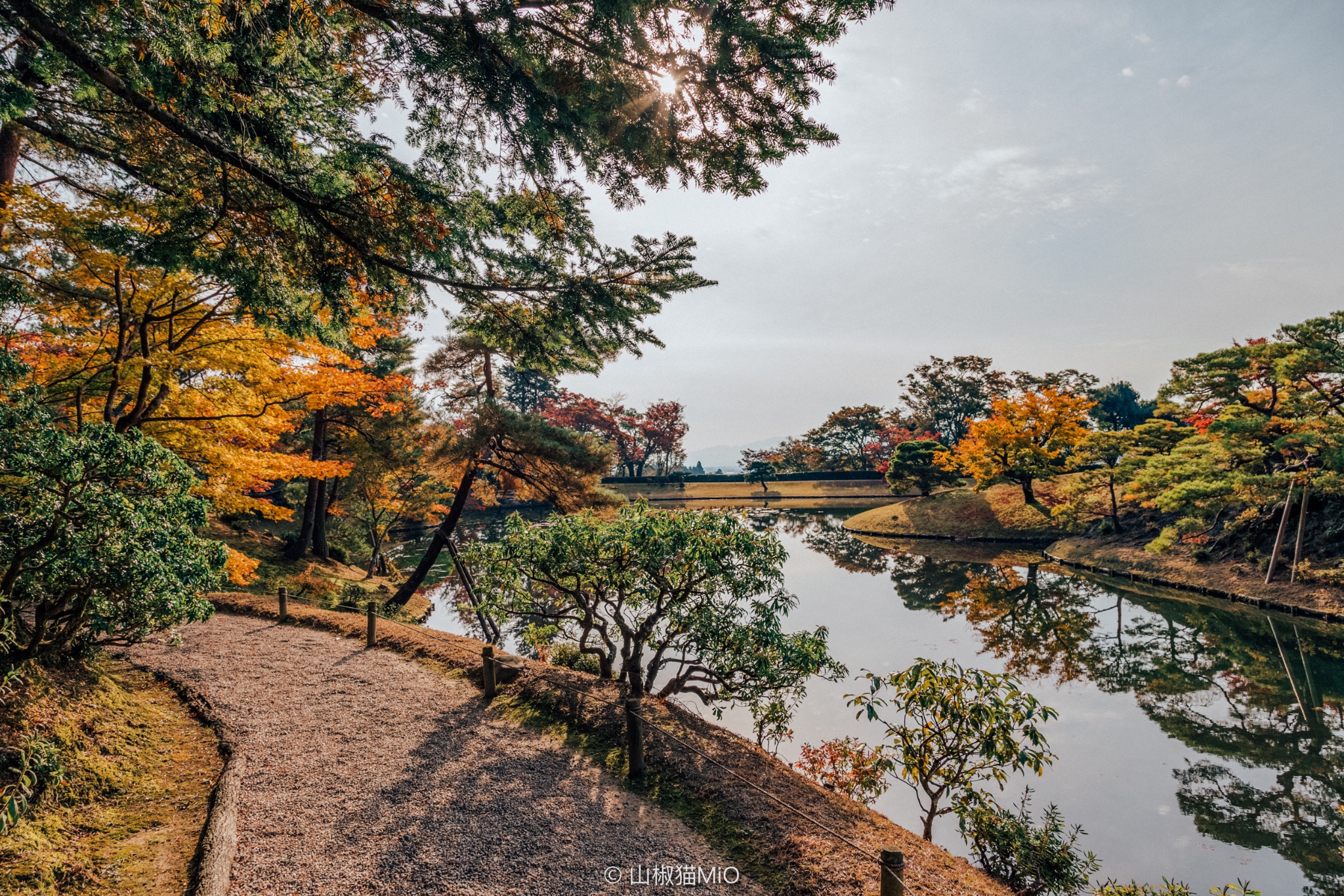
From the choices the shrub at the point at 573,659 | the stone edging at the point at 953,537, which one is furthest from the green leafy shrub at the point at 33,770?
the stone edging at the point at 953,537

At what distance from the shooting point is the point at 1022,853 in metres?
4.13

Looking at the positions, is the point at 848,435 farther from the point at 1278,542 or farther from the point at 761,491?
the point at 1278,542

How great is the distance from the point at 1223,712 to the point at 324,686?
1287 centimetres

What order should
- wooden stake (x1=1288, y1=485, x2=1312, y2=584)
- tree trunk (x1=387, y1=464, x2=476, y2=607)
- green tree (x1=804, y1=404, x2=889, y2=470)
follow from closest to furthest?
1. tree trunk (x1=387, y1=464, x2=476, y2=607)
2. wooden stake (x1=1288, y1=485, x2=1312, y2=584)
3. green tree (x1=804, y1=404, x2=889, y2=470)

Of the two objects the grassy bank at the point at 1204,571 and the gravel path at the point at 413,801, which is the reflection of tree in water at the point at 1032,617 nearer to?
the grassy bank at the point at 1204,571

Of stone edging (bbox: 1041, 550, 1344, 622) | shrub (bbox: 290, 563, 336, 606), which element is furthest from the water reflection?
shrub (bbox: 290, 563, 336, 606)

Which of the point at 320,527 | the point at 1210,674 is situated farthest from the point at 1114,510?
the point at 320,527

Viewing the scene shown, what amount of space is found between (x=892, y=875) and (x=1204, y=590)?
1693 cm

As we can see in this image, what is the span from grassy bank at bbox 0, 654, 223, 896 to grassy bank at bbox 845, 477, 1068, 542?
84.1ft

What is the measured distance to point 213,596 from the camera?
1002 centimetres

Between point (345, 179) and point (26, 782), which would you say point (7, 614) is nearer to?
point (26, 782)

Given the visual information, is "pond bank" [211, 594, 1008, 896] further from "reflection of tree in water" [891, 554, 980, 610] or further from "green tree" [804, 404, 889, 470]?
"green tree" [804, 404, 889, 470]

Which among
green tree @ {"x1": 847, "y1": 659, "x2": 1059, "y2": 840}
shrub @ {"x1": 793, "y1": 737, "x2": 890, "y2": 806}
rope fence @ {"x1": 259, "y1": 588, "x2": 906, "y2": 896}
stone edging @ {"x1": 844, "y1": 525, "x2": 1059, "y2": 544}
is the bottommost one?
shrub @ {"x1": 793, "y1": 737, "x2": 890, "y2": 806}

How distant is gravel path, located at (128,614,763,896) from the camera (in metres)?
3.54
